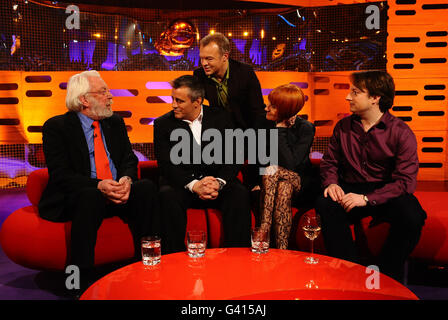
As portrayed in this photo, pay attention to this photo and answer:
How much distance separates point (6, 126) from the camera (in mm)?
5262

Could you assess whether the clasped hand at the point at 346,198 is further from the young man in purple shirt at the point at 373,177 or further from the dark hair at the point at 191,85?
the dark hair at the point at 191,85

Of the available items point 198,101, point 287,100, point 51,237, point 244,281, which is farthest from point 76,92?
point 244,281

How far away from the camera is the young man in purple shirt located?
2.40 meters

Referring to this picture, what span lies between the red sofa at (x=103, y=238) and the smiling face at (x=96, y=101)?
51 cm

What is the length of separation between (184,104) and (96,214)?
0.99 m

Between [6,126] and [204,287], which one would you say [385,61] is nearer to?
[204,287]

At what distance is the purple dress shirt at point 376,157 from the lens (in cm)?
250

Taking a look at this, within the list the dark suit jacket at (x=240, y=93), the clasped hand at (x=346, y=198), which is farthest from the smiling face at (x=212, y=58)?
the clasped hand at (x=346, y=198)

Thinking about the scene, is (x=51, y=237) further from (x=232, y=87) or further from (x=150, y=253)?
(x=232, y=87)

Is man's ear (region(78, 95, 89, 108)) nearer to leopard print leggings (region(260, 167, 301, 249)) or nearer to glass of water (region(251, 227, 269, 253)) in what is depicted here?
leopard print leggings (region(260, 167, 301, 249))

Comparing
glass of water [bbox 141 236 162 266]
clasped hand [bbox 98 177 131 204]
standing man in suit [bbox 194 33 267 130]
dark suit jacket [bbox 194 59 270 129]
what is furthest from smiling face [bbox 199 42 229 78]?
glass of water [bbox 141 236 162 266]
